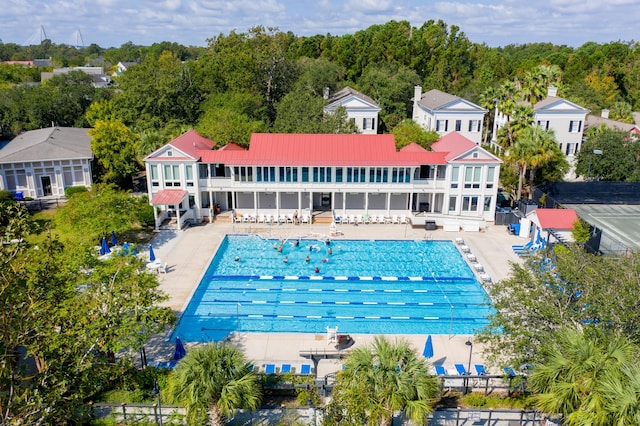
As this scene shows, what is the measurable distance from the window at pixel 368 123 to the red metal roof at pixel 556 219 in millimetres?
26230

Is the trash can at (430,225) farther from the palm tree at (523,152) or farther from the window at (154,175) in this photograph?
the window at (154,175)

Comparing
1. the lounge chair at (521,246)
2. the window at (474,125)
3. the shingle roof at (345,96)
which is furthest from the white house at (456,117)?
the lounge chair at (521,246)

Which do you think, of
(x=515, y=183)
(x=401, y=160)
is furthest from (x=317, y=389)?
(x=515, y=183)

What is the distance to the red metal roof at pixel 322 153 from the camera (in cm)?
3856

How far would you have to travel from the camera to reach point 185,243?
3516 cm

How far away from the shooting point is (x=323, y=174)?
3934 cm

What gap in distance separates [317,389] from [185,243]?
64.5 feet

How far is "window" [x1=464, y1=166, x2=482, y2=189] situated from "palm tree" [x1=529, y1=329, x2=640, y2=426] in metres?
23.8

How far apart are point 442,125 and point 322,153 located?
848 inches

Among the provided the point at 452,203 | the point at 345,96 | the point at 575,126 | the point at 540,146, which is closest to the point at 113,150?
the point at 345,96

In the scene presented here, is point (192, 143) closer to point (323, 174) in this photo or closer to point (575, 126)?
point (323, 174)

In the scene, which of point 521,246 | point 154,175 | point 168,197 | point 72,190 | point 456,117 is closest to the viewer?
point 521,246

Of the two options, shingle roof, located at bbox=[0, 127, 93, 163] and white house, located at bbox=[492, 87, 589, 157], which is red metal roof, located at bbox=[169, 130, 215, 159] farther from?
white house, located at bbox=[492, 87, 589, 157]

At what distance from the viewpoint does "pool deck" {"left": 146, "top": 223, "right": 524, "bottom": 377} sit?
22438 mm
